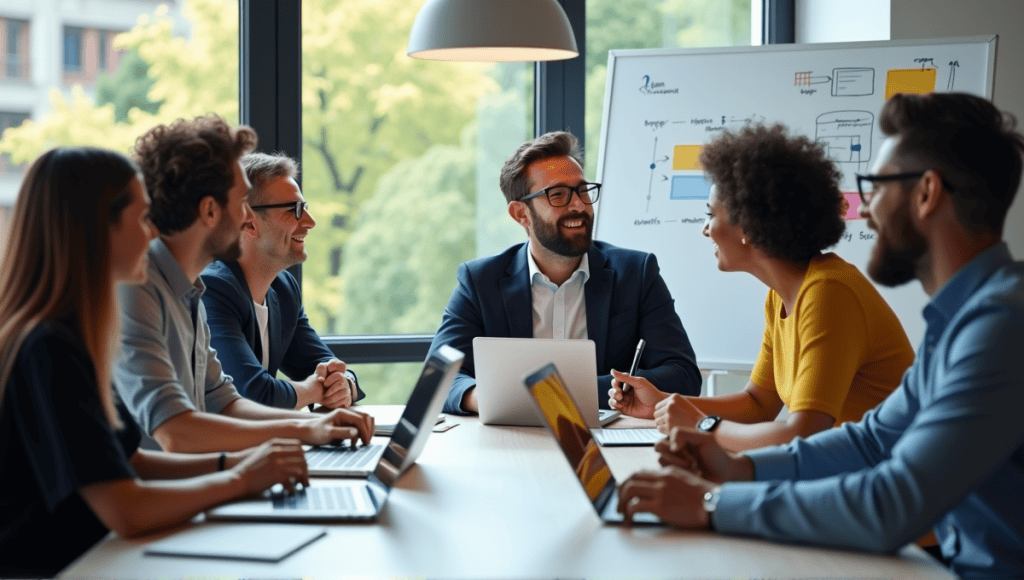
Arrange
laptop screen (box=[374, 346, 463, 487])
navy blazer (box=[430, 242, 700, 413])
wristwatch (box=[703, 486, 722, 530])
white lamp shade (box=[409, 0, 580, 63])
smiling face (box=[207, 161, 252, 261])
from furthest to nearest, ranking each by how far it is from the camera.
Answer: navy blazer (box=[430, 242, 700, 413]) < white lamp shade (box=[409, 0, 580, 63]) < smiling face (box=[207, 161, 252, 261]) < laptop screen (box=[374, 346, 463, 487]) < wristwatch (box=[703, 486, 722, 530])

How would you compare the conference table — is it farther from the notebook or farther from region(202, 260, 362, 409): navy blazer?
region(202, 260, 362, 409): navy blazer

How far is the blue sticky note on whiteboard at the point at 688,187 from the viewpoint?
3822 millimetres

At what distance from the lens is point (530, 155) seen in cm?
320

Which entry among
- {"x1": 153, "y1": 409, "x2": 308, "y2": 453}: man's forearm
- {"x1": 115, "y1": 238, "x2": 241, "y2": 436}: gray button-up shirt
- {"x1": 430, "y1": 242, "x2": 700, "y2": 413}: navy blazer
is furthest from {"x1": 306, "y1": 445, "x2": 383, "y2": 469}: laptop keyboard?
{"x1": 430, "y1": 242, "x2": 700, "y2": 413}: navy blazer

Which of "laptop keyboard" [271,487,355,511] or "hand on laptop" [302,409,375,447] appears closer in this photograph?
"laptop keyboard" [271,487,355,511]

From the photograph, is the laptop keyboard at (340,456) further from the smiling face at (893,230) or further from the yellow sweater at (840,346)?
the smiling face at (893,230)

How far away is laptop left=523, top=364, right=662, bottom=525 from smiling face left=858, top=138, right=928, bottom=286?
57cm

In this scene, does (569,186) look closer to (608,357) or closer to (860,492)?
(608,357)

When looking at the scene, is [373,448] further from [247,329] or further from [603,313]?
[603,313]

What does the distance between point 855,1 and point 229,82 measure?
268 centimetres

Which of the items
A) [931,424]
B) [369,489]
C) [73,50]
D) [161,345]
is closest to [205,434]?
[161,345]

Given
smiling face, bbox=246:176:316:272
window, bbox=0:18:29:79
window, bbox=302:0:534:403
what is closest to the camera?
smiling face, bbox=246:176:316:272

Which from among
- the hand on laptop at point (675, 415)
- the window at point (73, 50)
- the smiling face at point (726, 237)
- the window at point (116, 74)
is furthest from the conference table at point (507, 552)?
the window at point (73, 50)

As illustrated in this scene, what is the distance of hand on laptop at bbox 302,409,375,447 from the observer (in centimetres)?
206
